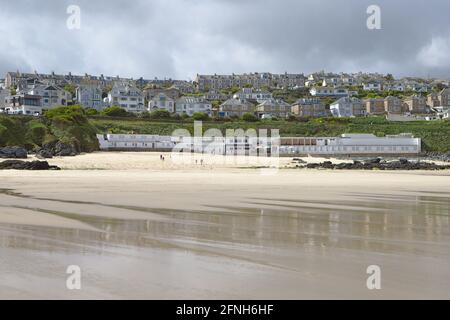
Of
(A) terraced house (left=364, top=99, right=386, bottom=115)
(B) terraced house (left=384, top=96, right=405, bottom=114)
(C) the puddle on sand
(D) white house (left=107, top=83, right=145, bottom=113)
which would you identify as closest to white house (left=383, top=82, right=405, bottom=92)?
(B) terraced house (left=384, top=96, right=405, bottom=114)

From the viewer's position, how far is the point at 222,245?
8617mm

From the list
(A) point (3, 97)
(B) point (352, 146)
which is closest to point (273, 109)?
(B) point (352, 146)

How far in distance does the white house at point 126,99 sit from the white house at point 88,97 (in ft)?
7.34

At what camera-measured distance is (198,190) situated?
19484 mm

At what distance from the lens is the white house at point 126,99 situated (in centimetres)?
9769

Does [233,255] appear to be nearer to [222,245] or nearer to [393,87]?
[222,245]

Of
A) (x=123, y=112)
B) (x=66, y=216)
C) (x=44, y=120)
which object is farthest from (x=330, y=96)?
(x=66, y=216)

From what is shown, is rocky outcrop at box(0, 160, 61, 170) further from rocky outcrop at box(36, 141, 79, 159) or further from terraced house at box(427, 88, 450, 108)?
terraced house at box(427, 88, 450, 108)

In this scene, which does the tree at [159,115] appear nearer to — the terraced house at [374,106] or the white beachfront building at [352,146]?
the white beachfront building at [352,146]

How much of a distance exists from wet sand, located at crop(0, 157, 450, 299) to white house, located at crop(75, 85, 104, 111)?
82.3m

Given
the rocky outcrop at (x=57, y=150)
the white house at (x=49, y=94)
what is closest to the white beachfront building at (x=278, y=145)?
the rocky outcrop at (x=57, y=150)

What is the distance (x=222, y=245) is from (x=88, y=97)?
9335 centimetres
